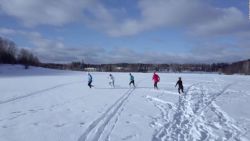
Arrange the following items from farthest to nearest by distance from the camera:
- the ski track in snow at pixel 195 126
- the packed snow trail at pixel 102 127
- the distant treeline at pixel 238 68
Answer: the distant treeline at pixel 238 68 < the ski track in snow at pixel 195 126 < the packed snow trail at pixel 102 127

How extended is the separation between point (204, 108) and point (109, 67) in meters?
117

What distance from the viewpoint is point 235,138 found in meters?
7.68

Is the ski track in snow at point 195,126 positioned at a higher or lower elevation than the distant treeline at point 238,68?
lower

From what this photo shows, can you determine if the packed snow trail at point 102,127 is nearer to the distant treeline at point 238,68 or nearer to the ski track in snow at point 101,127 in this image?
the ski track in snow at point 101,127

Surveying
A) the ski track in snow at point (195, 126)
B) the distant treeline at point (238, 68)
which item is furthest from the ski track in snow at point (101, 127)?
the distant treeline at point (238, 68)

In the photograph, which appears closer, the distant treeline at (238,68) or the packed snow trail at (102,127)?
the packed snow trail at (102,127)

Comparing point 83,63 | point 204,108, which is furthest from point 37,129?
point 83,63

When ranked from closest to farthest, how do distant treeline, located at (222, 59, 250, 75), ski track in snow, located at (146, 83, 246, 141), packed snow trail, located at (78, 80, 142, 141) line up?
packed snow trail, located at (78, 80, 142, 141)
ski track in snow, located at (146, 83, 246, 141)
distant treeline, located at (222, 59, 250, 75)

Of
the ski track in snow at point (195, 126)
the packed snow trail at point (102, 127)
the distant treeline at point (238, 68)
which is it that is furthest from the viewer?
the distant treeline at point (238, 68)

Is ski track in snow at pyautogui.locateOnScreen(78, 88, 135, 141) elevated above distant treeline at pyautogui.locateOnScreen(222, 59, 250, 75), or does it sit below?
below

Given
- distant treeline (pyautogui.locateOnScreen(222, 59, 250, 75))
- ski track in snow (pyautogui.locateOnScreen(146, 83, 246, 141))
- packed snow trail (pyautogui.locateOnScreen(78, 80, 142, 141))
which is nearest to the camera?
packed snow trail (pyautogui.locateOnScreen(78, 80, 142, 141))

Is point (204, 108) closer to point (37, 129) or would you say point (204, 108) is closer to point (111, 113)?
point (111, 113)

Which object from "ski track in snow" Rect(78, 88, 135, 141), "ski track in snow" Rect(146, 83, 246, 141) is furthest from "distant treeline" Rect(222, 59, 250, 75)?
"ski track in snow" Rect(78, 88, 135, 141)

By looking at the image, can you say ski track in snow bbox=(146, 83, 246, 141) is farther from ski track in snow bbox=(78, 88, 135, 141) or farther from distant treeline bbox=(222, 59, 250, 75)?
distant treeline bbox=(222, 59, 250, 75)
